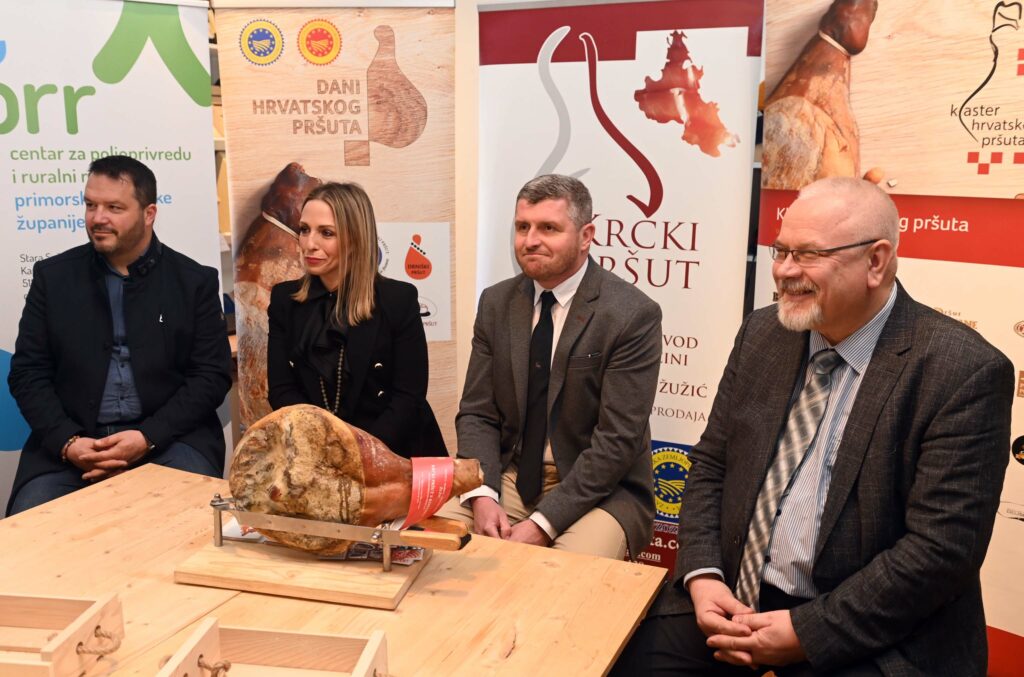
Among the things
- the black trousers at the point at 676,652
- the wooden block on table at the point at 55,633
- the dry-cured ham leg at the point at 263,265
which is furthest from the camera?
the dry-cured ham leg at the point at 263,265

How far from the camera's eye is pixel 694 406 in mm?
3564

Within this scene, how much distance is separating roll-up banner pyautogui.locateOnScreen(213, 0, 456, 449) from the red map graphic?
89 centimetres

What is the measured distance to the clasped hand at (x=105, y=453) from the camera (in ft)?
10.3

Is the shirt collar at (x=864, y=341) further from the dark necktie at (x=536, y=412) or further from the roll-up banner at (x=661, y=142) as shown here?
the roll-up banner at (x=661, y=142)

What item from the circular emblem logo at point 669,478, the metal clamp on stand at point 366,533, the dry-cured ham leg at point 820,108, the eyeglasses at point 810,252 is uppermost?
the dry-cured ham leg at point 820,108

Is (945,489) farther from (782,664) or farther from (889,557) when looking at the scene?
(782,664)

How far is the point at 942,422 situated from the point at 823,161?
4.51 feet

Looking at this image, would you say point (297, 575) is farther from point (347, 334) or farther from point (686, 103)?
point (686, 103)

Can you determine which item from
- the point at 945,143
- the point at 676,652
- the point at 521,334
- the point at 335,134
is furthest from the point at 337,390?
the point at 945,143

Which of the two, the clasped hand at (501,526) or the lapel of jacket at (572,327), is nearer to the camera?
the clasped hand at (501,526)

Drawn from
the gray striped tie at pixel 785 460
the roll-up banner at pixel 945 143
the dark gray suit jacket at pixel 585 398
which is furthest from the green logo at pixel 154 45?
the gray striped tie at pixel 785 460

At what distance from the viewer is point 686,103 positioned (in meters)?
3.44

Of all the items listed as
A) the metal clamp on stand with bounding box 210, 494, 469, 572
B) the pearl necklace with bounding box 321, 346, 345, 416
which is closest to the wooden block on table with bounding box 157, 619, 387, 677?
the metal clamp on stand with bounding box 210, 494, 469, 572

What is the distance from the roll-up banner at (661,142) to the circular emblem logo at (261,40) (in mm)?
833
